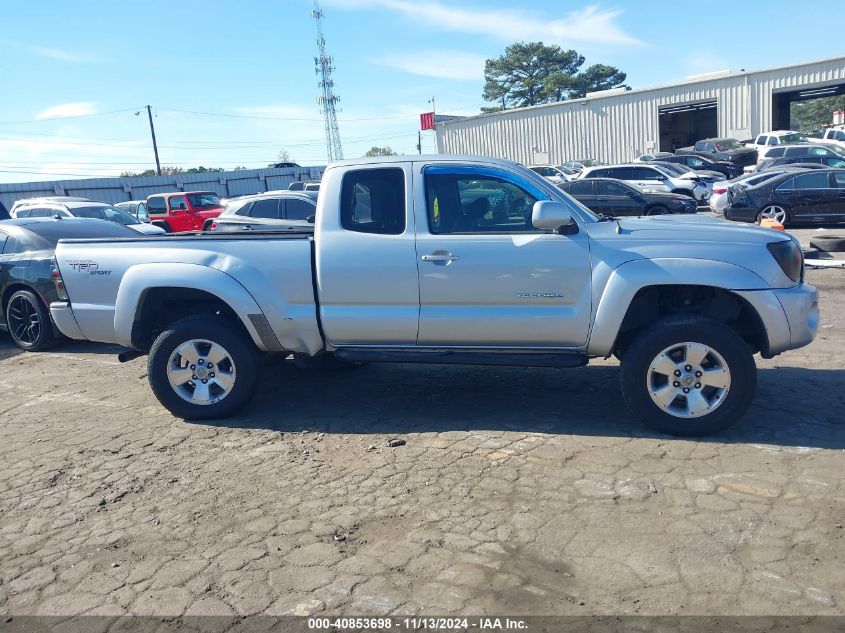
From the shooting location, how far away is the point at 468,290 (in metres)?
5.26

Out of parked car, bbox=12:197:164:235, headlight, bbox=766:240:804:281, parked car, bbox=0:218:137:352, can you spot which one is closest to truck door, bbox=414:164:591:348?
headlight, bbox=766:240:804:281

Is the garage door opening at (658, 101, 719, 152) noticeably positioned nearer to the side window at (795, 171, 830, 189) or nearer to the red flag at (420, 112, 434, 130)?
the red flag at (420, 112, 434, 130)

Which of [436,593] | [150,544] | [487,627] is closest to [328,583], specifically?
[436,593]

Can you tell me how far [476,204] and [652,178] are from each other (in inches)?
746

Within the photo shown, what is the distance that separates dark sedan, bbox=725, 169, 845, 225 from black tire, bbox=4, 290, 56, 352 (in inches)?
570

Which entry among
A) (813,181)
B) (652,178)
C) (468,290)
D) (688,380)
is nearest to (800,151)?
(652,178)

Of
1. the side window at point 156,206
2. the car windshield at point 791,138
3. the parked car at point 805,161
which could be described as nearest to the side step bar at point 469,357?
the parked car at point 805,161

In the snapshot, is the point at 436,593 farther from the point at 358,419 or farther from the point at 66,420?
the point at 66,420

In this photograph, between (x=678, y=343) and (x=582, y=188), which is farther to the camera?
(x=582, y=188)

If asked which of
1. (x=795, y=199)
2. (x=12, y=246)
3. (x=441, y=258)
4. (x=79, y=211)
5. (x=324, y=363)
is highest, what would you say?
(x=79, y=211)

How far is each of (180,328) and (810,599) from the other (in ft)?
14.5

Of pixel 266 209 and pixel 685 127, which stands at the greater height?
pixel 685 127

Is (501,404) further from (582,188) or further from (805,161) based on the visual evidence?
(805,161)

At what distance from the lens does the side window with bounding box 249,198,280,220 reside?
1543 centimetres
